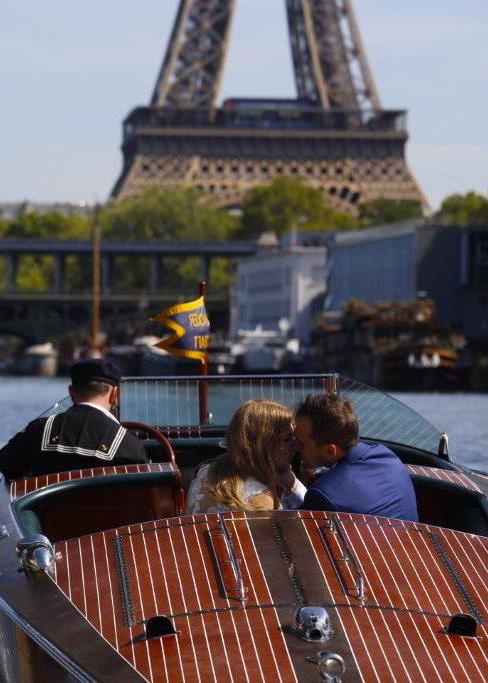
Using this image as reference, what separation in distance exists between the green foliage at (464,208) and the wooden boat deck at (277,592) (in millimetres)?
103242

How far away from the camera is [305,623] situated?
17.6 feet

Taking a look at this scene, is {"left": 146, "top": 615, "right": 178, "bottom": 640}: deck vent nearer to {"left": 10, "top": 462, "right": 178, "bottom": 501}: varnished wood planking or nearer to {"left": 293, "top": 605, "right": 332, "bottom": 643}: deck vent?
{"left": 293, "top": 605, "right": 332, "bottom": 643}: deck vent

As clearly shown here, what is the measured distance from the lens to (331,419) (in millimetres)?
6359

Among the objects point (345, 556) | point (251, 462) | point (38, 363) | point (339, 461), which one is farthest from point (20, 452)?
point (38, 363)

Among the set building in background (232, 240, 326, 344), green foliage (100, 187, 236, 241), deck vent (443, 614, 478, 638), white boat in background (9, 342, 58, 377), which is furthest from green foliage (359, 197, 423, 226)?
deck vent (443, 614, 478, 638)

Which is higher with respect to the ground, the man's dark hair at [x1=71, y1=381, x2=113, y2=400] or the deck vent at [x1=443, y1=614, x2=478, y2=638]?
the man's dark hair at [x1=71, y1=381, x2=113, y2=400]

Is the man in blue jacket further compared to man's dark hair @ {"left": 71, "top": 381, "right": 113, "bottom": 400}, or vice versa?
man's dark hair @ {"left": 71, "top": 381, "right": 113, "bottom": 400}

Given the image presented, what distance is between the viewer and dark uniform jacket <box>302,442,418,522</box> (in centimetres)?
636

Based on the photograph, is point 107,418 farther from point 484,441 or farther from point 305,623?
point 484,441

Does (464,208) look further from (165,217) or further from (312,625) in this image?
(312,625)

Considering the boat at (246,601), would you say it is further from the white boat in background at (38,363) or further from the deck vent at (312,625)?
the white boat in background at (38,363)

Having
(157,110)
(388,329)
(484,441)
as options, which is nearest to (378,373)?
(388,329)

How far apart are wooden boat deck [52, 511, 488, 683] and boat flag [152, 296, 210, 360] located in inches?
164

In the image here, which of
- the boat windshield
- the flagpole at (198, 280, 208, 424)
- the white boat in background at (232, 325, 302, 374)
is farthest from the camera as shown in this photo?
the white boat in background at (232, 325, 302, 374)
